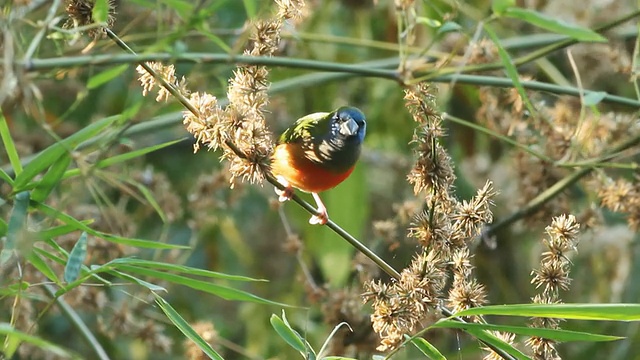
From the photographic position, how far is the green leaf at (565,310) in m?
1.53

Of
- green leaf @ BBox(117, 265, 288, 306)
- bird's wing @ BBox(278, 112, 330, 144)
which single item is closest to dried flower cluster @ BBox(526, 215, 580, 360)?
green leaf @ BBox(117, 265, 288, 306)

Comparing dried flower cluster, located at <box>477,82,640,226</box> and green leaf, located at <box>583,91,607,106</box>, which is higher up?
dried flower cluster, located at <box>477,82,640,226</box>

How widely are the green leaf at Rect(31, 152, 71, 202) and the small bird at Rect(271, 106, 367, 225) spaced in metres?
0.73

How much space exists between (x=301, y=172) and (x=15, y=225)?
2.97 ft

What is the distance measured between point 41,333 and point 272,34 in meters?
2.34

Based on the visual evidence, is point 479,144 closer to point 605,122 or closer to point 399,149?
point 399,149

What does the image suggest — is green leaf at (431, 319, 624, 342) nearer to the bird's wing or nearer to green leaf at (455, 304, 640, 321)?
green leaf at (455, 304, 640, 321)

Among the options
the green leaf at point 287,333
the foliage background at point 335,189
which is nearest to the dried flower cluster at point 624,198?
the foliage background at point 335,189

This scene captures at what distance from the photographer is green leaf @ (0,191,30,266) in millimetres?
1402

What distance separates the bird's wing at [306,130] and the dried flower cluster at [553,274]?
32.2 inches

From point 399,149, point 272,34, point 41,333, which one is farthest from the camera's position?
point 399,149

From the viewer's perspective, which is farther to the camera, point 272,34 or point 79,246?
point 272,34

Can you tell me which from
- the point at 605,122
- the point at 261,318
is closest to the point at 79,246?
the point at 605,122

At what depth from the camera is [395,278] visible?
64.5 inches
